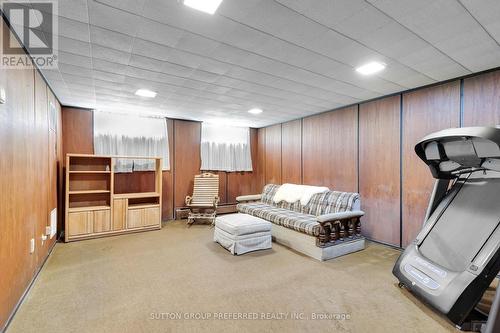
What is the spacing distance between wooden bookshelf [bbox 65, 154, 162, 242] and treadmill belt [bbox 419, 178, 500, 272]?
15.4 feet

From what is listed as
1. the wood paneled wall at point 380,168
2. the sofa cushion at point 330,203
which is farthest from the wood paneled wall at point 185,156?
the wood paneled wall at point 380,168

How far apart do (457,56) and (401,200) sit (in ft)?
6.91

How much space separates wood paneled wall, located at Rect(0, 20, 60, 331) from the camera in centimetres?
194

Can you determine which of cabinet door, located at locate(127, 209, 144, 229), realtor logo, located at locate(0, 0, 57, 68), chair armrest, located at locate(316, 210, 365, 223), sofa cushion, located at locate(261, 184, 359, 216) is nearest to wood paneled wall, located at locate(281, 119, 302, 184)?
sofa cushion, located at locate(261, 184, 359, 216)

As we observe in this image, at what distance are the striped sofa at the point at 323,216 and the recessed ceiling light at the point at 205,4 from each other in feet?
9.14

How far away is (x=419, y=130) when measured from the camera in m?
3.60

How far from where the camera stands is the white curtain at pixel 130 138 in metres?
5.07

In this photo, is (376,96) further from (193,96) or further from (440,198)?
(193,96)

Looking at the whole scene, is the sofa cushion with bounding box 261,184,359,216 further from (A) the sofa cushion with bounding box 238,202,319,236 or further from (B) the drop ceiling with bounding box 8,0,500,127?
(B) the drop ceiling with bounding box 8,0,500,127

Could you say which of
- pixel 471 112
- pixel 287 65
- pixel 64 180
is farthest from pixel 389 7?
pixel 64 180

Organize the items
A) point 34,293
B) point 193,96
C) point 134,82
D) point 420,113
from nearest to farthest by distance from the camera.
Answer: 1. point 34,293
2. point 134,82
3. point 420,113
4. point 193,96

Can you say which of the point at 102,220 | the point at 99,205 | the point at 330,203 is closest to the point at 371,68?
the point at 330,203

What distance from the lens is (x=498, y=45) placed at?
233 centimetres

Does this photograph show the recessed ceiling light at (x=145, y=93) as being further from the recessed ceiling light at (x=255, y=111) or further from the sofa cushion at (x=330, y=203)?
the sofa cushion at (x=330, y=203)
